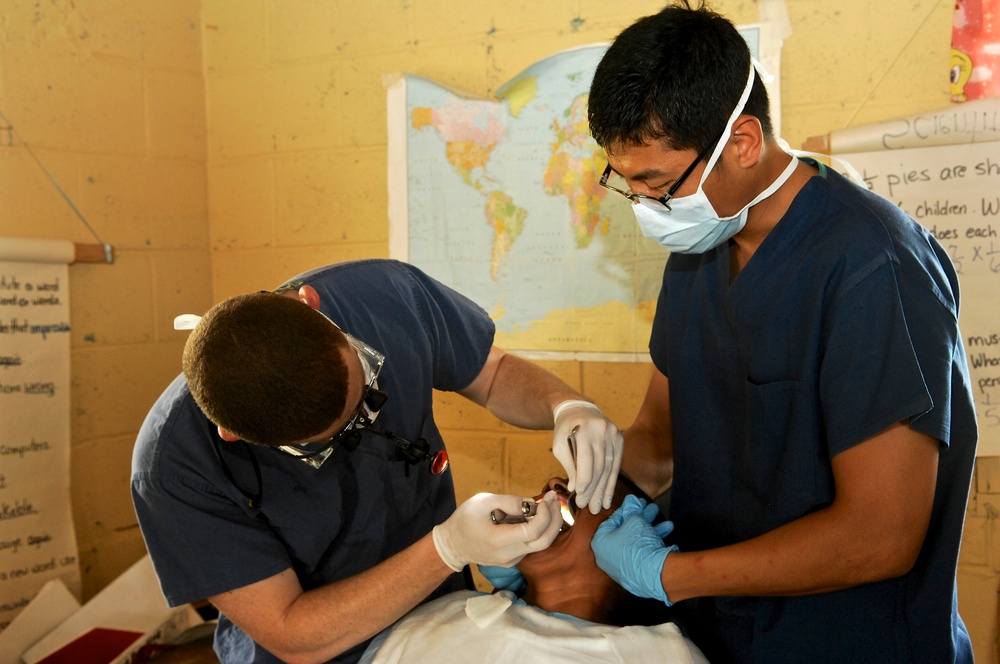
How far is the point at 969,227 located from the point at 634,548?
1.18 meters

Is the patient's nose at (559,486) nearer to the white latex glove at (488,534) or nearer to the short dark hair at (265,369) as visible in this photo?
the white latex glove at (488,534)

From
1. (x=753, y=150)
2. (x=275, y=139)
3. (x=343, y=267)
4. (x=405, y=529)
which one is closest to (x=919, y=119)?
(x=753, y=150)

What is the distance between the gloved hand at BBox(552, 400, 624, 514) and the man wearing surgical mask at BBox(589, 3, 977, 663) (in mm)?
149

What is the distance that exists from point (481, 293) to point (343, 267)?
0.76 meters

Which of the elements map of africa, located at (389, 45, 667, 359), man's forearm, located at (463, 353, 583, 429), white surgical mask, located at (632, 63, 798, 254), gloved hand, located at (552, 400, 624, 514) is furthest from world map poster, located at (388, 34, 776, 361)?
white surgical mask, located at (632, 63, 798, 254)

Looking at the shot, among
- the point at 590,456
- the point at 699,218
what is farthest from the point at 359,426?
the point at 699,218

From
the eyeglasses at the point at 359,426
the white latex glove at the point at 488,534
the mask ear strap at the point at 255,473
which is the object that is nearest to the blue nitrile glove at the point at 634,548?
the white latex glove at the point at 488,534

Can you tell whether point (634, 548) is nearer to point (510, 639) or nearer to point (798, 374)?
point (510, 639)

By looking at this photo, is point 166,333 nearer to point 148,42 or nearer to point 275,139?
point 275,139

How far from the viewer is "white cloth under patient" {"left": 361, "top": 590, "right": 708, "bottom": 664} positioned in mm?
1385

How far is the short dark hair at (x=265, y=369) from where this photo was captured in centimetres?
113

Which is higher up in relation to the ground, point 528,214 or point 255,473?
point 528,214

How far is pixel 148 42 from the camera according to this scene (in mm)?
2525

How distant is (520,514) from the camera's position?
4.65ft
